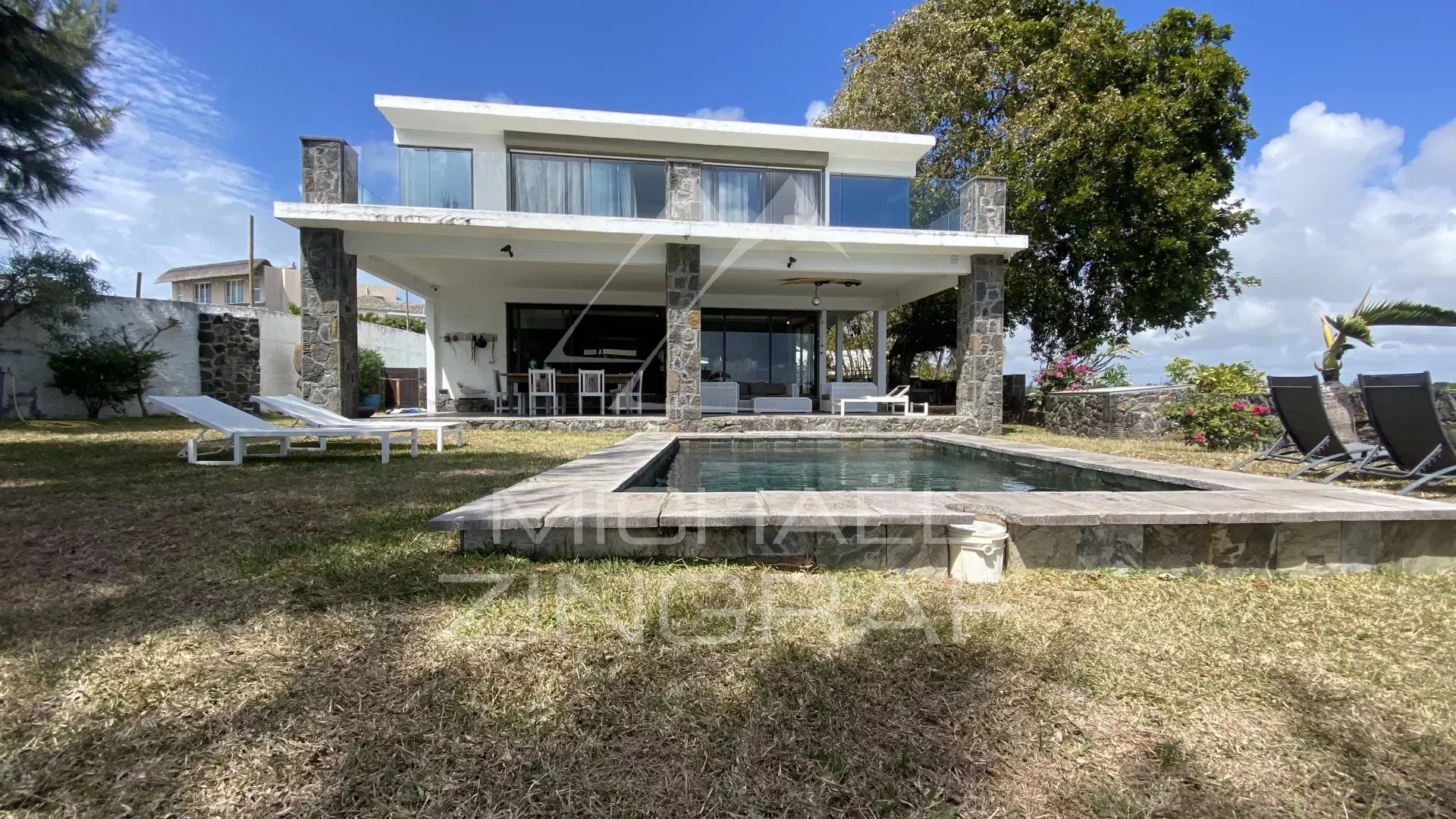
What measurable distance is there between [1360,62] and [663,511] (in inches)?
837

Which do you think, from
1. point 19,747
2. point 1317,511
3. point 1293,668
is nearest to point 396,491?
point 19,747

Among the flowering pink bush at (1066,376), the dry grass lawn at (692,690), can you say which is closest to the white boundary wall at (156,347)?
the dry grass lawn at (692,690)

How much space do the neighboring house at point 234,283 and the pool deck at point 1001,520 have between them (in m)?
37.1

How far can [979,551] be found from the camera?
2912mm

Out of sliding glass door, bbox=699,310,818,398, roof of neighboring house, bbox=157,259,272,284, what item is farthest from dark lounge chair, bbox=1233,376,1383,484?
roof of neighboring house, bbox=157,259,272,284

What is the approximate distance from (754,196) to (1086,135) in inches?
322

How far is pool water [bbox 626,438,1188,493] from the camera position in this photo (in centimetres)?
559

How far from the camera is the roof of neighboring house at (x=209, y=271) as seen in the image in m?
33.0

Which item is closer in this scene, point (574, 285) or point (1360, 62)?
point (574, 285)

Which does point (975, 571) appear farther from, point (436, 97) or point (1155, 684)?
point (436, 97)

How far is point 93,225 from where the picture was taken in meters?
10.8

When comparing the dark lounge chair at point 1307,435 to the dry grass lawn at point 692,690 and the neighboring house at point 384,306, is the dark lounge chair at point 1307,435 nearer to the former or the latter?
the dry grass lawn at point 692,690

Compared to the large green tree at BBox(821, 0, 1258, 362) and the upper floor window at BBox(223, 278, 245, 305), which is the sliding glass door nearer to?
the large green tree at BBox(821, 0, 1258, 362)

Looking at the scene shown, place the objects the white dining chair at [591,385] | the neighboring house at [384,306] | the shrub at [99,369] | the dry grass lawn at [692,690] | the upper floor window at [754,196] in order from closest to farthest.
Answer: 1. the dry grass lawn at [692,690]
2. the upper floor window at [754,196]
3. the shrub at [99,369]
4. the white dining chair at [591,385]
5. the neighboring house at [384,306]
